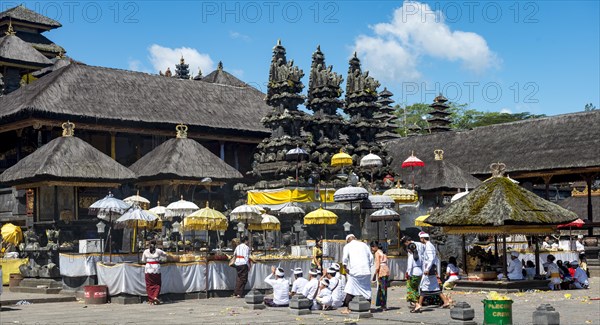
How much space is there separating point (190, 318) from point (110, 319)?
1.65 m

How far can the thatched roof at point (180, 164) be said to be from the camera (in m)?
35.8

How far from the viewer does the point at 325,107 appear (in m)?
43.5

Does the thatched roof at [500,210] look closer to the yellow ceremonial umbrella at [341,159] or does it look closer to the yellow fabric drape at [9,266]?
the yellow fabric drape at [9,266]

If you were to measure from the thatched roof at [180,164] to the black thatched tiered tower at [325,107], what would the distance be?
6.50 meters

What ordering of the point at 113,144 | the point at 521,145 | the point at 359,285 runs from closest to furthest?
1. the point at 359,285
2. the point at 113,144
3. the point at 521,145

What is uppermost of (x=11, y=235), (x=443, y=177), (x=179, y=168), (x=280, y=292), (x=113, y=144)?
(x=113, y=144)

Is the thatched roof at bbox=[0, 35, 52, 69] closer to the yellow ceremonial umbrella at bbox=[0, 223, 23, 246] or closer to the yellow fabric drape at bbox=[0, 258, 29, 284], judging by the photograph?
the yellow ceremonial umbrella at bbox=[0, 223, 23, 246]

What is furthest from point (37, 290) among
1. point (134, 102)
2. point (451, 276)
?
point (134, 102)

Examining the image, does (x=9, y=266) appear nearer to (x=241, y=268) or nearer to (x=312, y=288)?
(x=241, y=268)

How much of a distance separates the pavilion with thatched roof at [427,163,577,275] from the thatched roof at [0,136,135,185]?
13200 mm

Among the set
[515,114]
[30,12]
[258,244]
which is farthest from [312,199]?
[515,114]

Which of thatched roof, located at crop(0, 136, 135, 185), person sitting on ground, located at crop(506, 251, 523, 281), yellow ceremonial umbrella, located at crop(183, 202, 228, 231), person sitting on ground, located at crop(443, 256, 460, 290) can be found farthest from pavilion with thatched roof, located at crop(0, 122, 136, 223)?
person sitting on ground, located at crop(506, 251, 523, 281)

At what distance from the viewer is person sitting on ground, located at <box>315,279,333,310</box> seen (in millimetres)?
19016

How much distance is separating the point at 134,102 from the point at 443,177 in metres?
15.5
